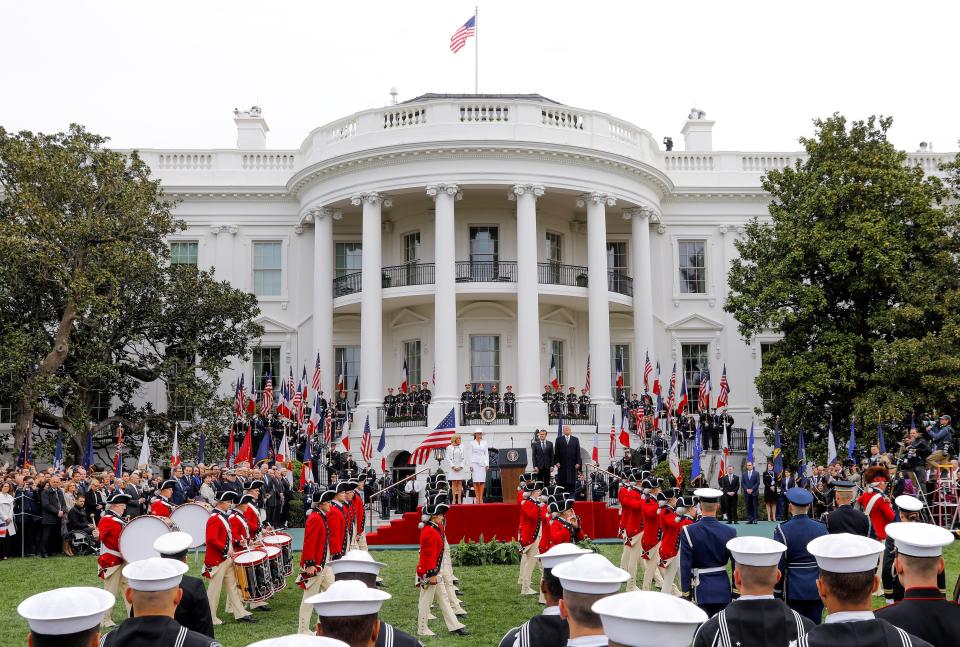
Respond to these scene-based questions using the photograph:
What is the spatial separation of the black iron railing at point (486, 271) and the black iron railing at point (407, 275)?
1.09 metres

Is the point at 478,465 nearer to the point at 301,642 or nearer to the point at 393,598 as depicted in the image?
the point at 393,598

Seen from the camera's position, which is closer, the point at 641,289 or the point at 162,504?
the point at 162,504

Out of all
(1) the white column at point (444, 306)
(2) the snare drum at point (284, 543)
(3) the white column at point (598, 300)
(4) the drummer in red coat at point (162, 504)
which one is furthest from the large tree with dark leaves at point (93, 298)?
(2) the snare drum at point (284, 543)

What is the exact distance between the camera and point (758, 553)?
529cm

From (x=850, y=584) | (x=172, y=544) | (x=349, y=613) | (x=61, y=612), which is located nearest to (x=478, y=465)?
(x=172, y=544)

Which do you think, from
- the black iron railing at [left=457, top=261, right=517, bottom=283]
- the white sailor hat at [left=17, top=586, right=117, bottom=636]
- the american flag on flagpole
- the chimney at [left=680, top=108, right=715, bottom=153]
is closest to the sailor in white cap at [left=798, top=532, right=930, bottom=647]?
the white sailor hat at [left=17, top=586, right=117, bottom=636]

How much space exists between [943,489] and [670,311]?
1732 cm

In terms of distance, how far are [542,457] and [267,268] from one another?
16.0 m

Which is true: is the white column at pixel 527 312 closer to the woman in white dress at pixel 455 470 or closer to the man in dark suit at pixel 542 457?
the man in dark suit at pixel 542 457

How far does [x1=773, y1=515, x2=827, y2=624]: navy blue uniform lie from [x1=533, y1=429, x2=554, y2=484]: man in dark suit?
15.8 m

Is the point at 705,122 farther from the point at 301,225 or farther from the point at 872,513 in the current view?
the point at 872,513

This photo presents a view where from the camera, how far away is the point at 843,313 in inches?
1199

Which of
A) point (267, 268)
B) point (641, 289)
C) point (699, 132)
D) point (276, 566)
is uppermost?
point (699, 132)

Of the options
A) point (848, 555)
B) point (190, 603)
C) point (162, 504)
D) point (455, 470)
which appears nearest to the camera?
point (848, 555)
